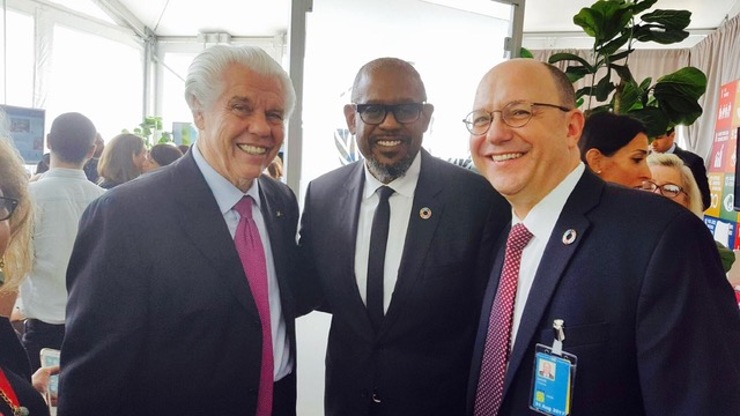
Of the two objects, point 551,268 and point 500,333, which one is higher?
point 551,268

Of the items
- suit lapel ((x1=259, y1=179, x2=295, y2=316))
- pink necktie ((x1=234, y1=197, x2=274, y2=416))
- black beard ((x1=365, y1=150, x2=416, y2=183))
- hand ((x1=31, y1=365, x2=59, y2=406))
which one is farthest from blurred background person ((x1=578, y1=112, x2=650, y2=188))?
hand ((x1=31, y1=365, x2=59, y2=406))

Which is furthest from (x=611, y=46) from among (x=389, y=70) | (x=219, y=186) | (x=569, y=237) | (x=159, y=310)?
(x=159, y=310)

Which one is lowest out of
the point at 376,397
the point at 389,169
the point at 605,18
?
the point at 376,397

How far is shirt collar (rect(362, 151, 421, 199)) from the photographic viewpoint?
187 cm

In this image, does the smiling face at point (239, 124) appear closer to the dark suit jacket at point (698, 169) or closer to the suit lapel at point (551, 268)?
the suit lapel at point (551, 268)

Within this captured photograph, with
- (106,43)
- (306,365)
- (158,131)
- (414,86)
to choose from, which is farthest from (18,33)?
(414,86)

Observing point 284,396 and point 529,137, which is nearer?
point 529,137

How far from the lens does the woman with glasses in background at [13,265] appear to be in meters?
1.12

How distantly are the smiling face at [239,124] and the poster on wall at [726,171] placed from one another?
5.59 metres

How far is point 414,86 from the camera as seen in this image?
1896 mm

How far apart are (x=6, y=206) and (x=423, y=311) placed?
1.22 meters

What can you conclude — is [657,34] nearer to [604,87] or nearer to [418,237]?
[604,87]

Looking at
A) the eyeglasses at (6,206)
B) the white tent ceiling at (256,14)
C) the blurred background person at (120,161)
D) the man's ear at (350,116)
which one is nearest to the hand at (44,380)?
the eyeglasses at (6,206)

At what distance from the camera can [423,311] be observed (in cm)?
171
